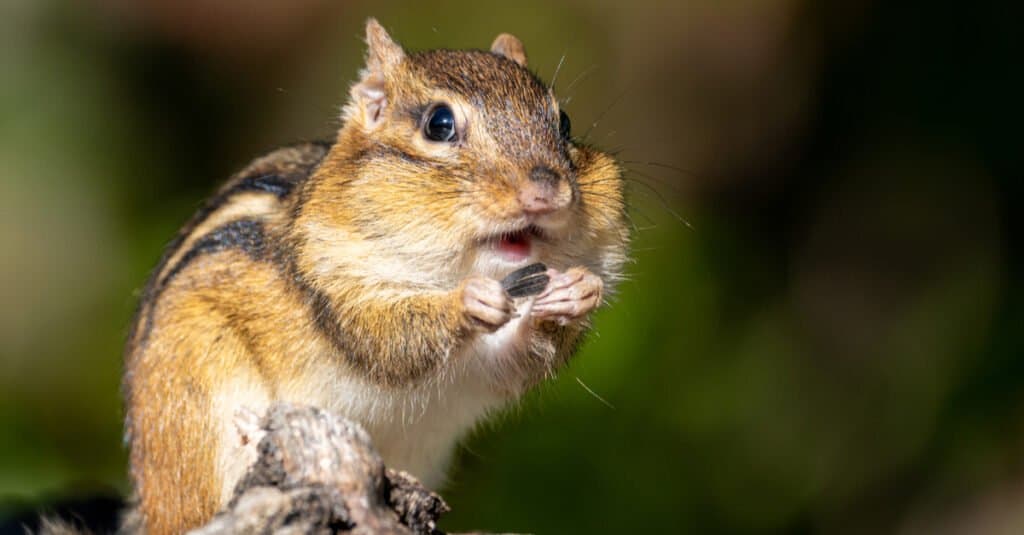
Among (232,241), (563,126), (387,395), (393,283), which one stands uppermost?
(563,126)

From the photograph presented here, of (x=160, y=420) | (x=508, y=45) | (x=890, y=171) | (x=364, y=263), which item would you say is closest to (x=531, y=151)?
(x=364, y=263)

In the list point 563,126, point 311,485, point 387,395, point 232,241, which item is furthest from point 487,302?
point 232,241

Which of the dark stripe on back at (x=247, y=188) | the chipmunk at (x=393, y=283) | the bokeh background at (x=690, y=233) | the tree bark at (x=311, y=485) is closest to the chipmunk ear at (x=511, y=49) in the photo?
the chipmunk at (x=393, y=283)

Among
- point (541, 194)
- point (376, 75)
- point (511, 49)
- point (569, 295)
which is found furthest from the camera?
point (511, 49)

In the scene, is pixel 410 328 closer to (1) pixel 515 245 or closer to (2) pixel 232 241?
(1) pixel 515 245

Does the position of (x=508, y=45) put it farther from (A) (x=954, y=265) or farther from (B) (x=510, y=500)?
(A) (x=954, y=265)

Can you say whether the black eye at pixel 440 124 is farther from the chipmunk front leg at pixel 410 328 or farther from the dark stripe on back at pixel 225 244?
the dark stripe on back at pixel 225 244

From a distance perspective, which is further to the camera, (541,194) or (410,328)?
(410,328)
